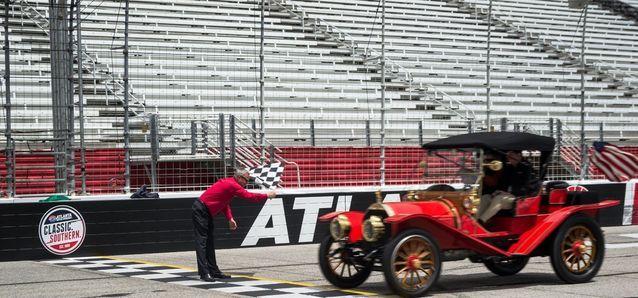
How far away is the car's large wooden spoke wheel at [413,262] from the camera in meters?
9.70

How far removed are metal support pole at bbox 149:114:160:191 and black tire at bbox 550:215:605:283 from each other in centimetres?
702

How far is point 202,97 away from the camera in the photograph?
53.3 ft

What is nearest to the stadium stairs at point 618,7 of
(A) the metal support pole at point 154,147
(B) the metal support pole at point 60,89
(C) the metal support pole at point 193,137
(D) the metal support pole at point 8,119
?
(C) the metal support pole at point 193,137

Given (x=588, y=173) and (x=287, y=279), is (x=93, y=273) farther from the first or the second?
(x=588, y=173)

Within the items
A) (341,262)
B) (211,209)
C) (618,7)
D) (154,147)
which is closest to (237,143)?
(154,147)

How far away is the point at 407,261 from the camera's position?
31.9 ft

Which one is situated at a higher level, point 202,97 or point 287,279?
point 202,97

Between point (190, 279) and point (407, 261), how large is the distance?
3.10 m

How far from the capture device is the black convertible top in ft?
35.8

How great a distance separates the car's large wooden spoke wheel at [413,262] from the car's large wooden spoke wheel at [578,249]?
1893mm

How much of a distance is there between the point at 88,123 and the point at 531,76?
13306 millimetres

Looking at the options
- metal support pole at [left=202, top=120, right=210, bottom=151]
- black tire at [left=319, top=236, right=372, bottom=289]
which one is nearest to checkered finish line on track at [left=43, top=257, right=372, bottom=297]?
black tire at [left=319, top=236, right=372, bottom=289]

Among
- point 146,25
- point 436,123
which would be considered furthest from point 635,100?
point 146,25

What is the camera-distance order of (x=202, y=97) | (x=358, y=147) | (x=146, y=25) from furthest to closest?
(x=146, y=25)
(x=358, y=147)
(x=202, y=97)
